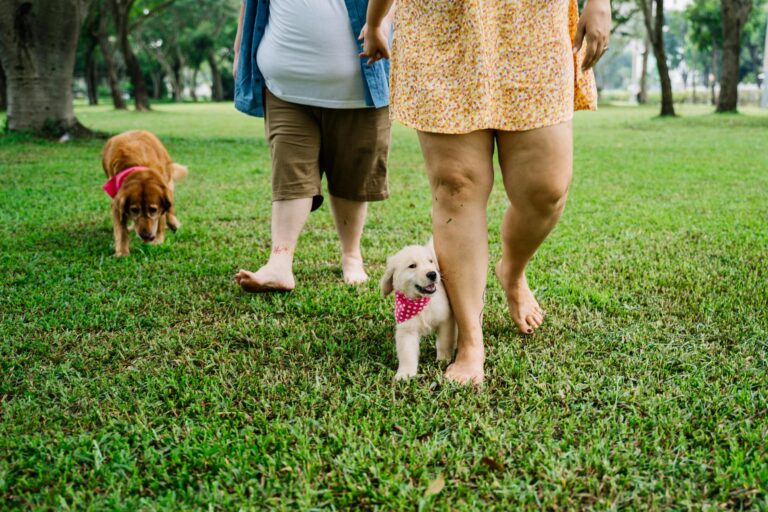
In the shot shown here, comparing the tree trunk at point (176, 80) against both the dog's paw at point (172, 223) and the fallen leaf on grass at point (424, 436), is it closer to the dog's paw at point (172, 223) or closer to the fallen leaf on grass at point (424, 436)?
the dog's paw at point (172, 223)

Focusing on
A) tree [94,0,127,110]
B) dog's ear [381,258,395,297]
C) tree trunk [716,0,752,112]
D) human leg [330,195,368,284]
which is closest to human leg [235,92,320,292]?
human leg [330,195,368,284]

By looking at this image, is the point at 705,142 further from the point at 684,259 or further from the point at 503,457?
the point at 503,457

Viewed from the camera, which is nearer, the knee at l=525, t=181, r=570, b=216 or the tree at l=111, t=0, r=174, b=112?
the knee at l=525, t=181, r=570, b=216

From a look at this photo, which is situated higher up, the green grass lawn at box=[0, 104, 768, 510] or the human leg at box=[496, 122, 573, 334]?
the human leg at box=[496, 122, 573, 334]

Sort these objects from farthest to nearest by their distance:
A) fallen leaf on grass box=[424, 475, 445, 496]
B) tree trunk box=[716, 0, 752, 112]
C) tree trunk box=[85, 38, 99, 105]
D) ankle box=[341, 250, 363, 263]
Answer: tree trunk box=[85, 38, 99, 105] < tree trunk box=[716, 0, 752, 112] < ankle box=[341, 250, 363, 263] < fallen leaf on grass box=[424, 475, 445, 496]

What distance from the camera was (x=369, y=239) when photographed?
15.6ft

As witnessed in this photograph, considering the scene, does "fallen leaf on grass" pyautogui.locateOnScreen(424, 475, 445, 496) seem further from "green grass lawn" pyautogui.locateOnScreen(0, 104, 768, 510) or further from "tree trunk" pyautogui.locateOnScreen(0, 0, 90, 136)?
"tree trunk" pyautogui.locateOnScreen(0, 0, 90, 136)

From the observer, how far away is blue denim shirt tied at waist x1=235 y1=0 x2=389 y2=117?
10.8 ft

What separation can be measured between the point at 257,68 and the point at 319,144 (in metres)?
0.49

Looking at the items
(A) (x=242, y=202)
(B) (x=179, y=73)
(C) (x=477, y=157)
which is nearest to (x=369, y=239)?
(A) (x=242, y=202)

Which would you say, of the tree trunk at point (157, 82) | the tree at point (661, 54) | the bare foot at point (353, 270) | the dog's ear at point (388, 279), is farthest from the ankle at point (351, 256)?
the tree trunk at point (157, 82)

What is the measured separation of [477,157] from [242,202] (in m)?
4.20

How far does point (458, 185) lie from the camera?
2412 mm

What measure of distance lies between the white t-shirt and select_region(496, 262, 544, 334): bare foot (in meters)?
1.20
